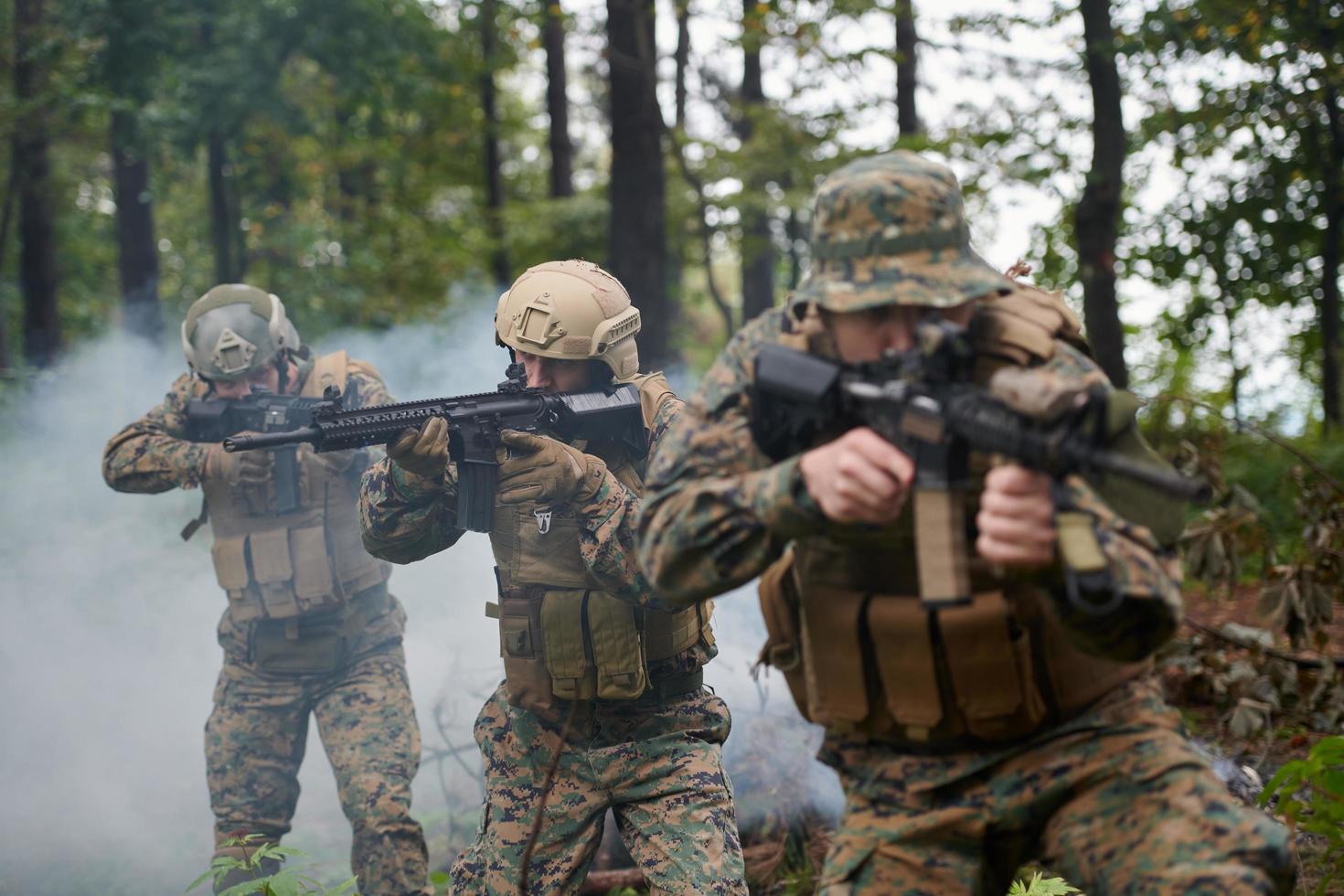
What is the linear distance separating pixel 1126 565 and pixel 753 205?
13168 mm

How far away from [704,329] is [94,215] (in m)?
14.8

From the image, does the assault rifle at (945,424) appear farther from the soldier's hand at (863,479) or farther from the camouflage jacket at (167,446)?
the camouflage jacket at (167,446)

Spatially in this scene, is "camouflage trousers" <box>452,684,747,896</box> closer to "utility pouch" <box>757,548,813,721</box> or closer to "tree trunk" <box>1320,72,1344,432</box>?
"utility pouch" <box>757,548,813,721</box>

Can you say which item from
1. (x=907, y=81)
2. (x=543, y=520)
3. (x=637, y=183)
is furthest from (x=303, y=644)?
A: (x=907, y=81)

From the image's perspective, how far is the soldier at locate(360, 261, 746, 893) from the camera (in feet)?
12.8

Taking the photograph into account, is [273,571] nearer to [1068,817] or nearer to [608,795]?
[608,795]

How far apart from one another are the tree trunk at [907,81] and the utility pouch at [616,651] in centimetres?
1112

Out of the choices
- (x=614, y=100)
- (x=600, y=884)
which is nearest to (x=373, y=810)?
(x=600, y=884)

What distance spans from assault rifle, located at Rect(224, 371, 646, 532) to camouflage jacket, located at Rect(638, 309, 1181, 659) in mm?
1437

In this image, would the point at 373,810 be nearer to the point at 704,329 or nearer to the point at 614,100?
the point at 614,100

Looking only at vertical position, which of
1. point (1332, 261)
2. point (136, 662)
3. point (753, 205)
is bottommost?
point (136, 662)

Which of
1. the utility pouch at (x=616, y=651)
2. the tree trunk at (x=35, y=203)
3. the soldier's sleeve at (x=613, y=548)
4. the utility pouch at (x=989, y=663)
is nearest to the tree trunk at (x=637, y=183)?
the soldier's sleeve at (x=613, y=548)

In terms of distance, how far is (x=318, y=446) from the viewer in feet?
14.4

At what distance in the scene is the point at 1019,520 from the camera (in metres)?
2.21
